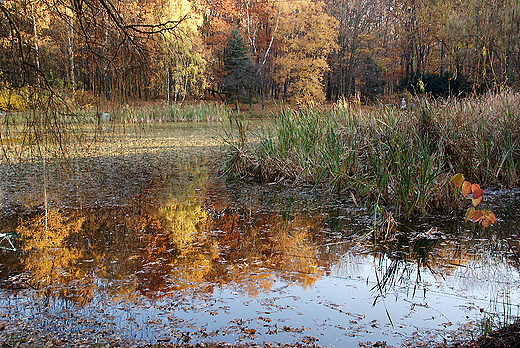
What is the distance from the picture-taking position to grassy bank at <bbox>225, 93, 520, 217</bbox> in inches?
178

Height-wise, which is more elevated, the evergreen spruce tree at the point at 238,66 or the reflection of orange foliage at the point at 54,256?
the evergreen spruce tree at the point at 238,66

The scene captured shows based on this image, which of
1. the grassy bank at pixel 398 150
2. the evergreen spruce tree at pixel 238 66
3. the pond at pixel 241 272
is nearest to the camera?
the pond at pixel 241 272

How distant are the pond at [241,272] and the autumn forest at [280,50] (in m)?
0.82

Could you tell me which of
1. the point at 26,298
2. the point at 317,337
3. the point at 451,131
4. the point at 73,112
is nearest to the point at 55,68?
the point at 73,112

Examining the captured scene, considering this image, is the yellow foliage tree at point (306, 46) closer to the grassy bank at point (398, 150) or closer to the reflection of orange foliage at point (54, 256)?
the grassy bank at point (398, 150)

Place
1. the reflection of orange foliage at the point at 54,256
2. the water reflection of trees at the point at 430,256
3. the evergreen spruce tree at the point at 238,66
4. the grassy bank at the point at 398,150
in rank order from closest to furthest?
the reflection of orange foliage at the point at 54,256 → the water reflection of trees at the point at 430,256 → the grassy bank at the point at 398,150 → the evergreen spruce tree at the point at 238,66

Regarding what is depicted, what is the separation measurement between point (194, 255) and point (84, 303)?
0.98 metres

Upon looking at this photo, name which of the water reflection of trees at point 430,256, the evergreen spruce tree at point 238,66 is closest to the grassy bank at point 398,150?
the water reflection of trees at point 430,256

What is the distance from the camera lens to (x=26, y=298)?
261 centimetres

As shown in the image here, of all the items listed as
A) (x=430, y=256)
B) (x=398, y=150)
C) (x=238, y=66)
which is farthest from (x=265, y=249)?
(x=238, y=66)

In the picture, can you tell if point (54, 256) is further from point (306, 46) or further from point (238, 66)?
point (306, 46)

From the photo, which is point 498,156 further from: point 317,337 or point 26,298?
point 26,298

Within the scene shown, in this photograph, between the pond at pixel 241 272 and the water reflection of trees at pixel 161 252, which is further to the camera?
the water reflection of trees at pixel 161 252

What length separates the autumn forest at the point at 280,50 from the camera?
117 inches
